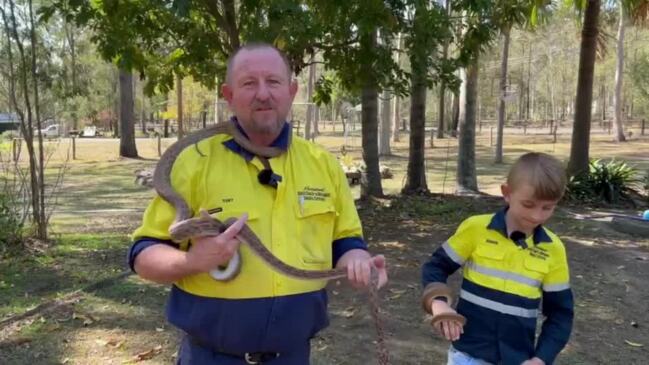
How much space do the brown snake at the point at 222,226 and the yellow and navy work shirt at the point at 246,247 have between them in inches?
1.1

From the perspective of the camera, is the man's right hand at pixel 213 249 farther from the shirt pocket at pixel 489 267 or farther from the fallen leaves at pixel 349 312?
the fallen leaves at pixel 349 312

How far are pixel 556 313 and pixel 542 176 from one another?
0.54 meters

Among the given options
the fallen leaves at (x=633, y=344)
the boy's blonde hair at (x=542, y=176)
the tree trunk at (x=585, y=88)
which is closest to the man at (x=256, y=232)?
the boy's blonde hair at (x=542, y=176)

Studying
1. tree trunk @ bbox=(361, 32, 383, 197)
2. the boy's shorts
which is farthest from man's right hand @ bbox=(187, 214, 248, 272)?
tree trunk @ bbox=(361, 32, 383, 197)

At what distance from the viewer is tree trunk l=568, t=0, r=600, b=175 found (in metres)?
11.8

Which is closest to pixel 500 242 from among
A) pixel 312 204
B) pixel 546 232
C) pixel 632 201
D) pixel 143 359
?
pixel 546 232

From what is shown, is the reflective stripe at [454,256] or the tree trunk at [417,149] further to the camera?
the tree trunk at [417,149]

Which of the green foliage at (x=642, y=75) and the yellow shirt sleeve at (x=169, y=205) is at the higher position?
the green foliage at (x=642, y=75)

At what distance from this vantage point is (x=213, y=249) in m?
1.62

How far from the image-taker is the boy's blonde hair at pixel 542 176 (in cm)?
225

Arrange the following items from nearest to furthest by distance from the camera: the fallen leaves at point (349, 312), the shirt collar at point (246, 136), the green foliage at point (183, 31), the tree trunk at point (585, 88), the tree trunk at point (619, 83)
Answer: the shirt collar at point (246, 136) → the fallen leaves at point (349, 312) → the green foliage at point (183, 31) → the tree trunk at point (585, 88) → the tree trunk at point (619, 83)

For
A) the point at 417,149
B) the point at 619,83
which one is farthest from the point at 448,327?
the point at 619,83

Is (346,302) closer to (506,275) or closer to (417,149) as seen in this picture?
(506,275)

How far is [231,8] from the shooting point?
7.46m
